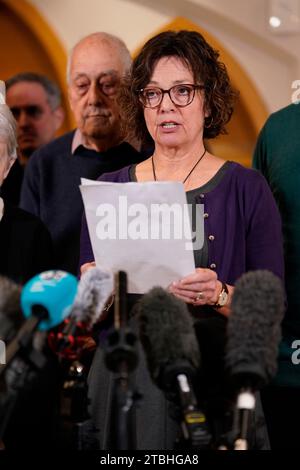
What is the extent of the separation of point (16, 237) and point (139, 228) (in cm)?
54

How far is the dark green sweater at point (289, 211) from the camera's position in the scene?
255 cm

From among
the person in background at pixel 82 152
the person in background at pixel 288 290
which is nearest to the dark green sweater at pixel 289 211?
the person in background at pixel 288 290

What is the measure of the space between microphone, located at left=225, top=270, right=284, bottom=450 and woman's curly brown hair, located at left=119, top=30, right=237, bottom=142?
0.84 metres

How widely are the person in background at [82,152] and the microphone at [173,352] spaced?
3.93 ft

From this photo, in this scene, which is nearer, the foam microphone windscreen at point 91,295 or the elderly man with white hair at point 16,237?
the foam microphone windscreen at point 91,295

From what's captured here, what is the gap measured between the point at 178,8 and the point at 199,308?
2.32 metres

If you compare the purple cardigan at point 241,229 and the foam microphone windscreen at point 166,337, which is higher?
the purple cardigan at point 241,229

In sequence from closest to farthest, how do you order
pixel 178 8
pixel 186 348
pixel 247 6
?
pixel 186 348 → pixel 247 6 → pixel 178 8

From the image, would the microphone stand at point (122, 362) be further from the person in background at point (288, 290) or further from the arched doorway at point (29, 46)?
the arched doorway at point (29, 46)

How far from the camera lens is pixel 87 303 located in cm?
172

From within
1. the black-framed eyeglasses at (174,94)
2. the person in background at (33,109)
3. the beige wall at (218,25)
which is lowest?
the black-framed eyeglasses at (174,94)

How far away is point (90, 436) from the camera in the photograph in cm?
183

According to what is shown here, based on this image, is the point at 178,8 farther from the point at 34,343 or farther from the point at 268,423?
the point at 34,343
